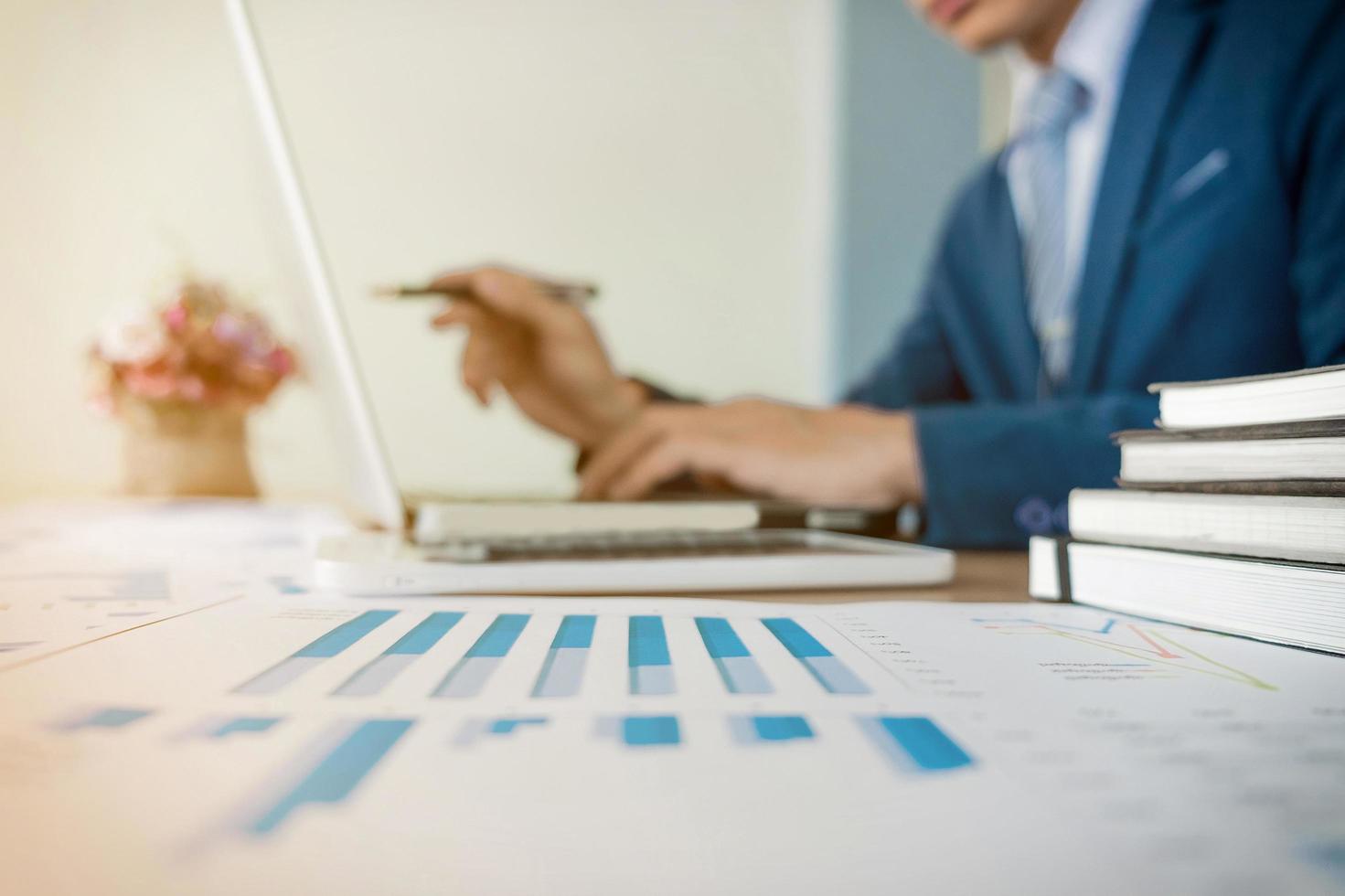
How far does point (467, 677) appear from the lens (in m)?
0.23

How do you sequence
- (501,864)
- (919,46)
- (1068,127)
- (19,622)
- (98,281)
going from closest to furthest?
(501,864)
(19,622)
(1068,127)
(98,281)
(919,46)

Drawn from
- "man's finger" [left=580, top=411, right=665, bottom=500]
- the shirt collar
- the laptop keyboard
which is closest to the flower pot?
"man's finger" [left=580, top=411, right=665, bottom=500]

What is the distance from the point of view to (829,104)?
1.92 meters

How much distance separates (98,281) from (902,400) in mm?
1501

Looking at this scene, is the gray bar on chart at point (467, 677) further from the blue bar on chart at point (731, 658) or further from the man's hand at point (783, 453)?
the man's hand at point (783, 453)

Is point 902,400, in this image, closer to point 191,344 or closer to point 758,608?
point 758,608

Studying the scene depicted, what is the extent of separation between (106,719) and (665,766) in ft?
0.45

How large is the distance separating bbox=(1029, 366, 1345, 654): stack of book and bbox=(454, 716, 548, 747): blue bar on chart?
27cm

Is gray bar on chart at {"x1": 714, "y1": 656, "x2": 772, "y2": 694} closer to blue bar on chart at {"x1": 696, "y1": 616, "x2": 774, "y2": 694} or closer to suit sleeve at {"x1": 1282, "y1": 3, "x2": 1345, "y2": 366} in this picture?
blue bar on chart at {"x1": 696, "y1": 616, "x2": 774, "y2": 694}

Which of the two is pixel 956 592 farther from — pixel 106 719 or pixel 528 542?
pixel 106 719

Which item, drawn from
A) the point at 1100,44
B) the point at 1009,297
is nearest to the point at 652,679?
the point at 1009,297

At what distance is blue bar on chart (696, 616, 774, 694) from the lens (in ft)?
0.73

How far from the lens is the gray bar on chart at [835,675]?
0.72 ft

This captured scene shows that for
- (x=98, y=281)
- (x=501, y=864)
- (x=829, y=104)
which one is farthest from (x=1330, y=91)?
(x=98, y=281)
